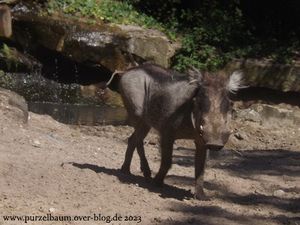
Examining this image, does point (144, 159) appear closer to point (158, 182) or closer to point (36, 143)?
point (158, 182)

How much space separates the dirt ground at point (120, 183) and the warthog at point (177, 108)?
1.46ft

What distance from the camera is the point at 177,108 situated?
24.7ft

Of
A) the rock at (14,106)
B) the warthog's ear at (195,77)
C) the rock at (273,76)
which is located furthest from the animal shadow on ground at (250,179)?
the rock at (273,76)

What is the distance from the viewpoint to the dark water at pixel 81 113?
44.8 ft

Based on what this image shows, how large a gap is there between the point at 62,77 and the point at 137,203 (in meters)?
9.17

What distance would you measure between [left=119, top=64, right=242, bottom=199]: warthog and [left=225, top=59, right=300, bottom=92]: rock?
7351 mm

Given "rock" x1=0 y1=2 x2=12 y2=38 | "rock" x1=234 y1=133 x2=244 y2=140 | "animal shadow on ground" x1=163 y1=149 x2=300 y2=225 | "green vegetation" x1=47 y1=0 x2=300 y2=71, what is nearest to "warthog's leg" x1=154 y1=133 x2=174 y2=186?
"animal shadow on ground" x1=163 y1=149 x2=300 y2=225

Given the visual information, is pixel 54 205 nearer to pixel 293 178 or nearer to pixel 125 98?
pixel 125 98

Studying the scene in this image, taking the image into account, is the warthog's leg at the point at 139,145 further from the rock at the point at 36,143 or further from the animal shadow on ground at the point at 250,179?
Result: the rock at the point at 36,143

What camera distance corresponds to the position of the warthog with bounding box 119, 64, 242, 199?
6.90m

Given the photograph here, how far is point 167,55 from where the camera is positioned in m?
15.7

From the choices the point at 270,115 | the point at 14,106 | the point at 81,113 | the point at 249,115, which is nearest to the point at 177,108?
the point at 14,106

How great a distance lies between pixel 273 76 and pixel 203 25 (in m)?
2.82

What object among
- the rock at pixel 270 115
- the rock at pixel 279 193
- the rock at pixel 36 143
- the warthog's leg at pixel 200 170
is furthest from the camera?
the rock at pixel 270 115
